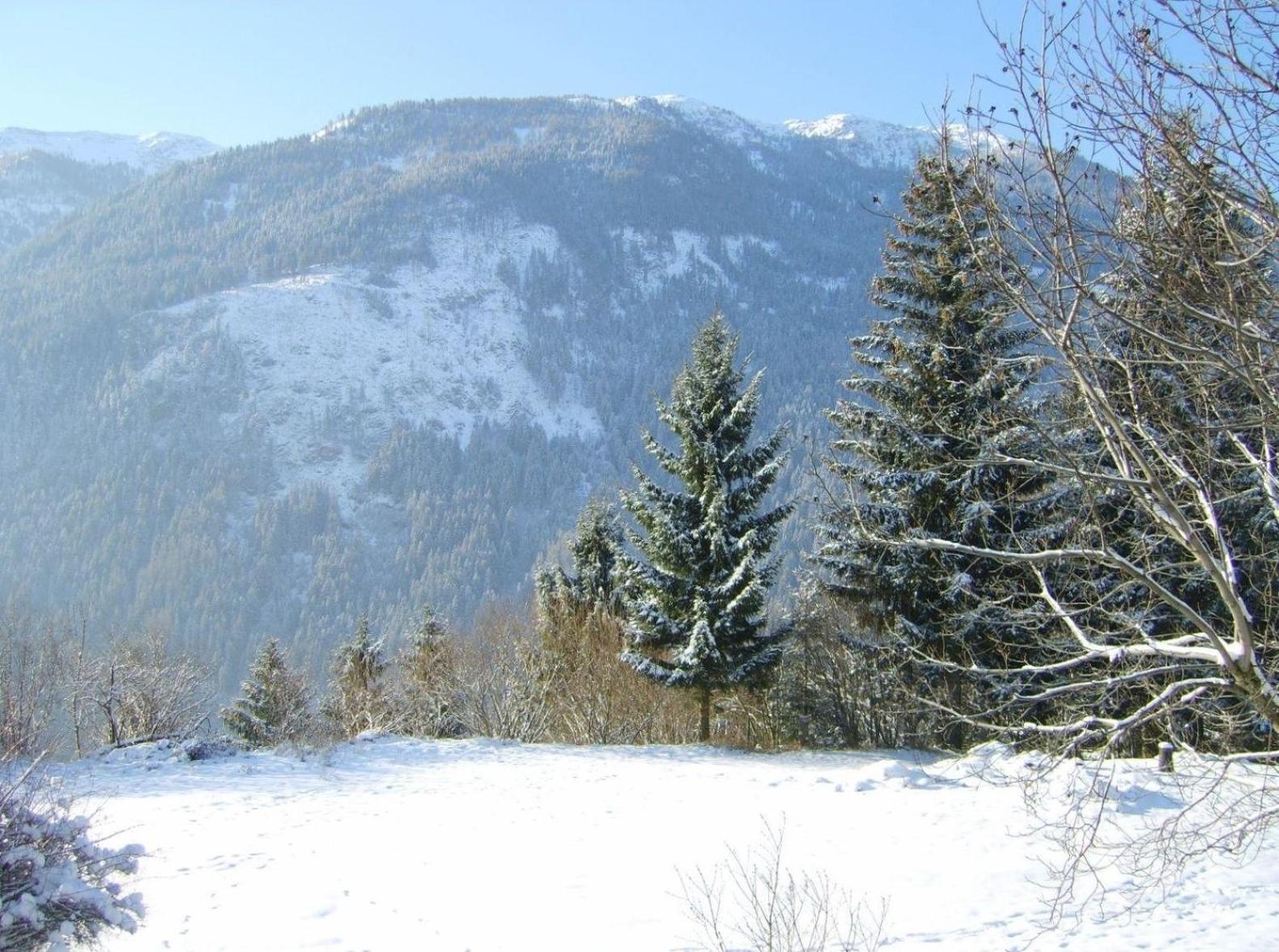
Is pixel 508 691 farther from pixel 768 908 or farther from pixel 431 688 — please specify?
pixel 768 908

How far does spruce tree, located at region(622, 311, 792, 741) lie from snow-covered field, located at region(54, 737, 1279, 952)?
272 centimetres

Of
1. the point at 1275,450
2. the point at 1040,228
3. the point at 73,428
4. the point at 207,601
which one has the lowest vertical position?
the point at 207,601

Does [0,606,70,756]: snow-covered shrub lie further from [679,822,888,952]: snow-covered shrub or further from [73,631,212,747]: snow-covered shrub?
[679,822,888,952]: snow-covered shrub

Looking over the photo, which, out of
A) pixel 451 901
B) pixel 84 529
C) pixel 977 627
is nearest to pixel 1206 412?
pixel 451 901

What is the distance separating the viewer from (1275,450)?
4.72 m

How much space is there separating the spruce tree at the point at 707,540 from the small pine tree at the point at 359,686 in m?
12.1

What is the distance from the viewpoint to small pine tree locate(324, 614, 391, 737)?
26375mm

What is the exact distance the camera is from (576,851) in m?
9.45

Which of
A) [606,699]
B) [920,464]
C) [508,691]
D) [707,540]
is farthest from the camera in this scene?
[508,691]

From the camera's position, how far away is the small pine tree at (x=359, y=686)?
26375mm

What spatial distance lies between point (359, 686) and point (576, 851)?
21903 mm

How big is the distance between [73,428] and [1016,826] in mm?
202994

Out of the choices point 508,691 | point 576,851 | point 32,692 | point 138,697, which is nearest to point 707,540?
point 576,851

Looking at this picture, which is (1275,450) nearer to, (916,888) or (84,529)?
(916,888)
